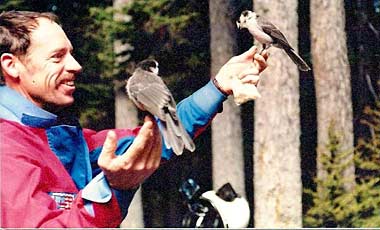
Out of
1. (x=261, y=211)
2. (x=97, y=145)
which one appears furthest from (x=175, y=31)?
(x=97, y=145)

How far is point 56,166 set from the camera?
3.16 ft

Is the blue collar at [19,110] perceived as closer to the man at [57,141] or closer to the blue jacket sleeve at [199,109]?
the man at [57,141]

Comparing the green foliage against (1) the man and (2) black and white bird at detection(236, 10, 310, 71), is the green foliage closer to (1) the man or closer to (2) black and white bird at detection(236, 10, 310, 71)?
(2) black and white bird at detection(236, 10, 310, 71)

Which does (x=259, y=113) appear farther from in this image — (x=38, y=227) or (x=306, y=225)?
(x=38, y=227)

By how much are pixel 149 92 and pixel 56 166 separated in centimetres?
16

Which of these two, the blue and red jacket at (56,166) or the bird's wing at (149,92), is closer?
the blue and red jacket at (56,166)

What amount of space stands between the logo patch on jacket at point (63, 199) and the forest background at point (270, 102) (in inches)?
39.7

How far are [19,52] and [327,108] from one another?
1.44 meters

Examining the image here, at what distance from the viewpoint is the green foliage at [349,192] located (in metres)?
2.15

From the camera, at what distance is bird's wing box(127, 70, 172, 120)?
0.97 metres

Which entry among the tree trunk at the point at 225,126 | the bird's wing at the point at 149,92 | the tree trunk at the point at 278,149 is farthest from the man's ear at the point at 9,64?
the tree trunk at the point at 278,149

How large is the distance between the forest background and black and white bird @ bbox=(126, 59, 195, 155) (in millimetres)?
906

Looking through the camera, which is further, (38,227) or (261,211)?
(261,211)

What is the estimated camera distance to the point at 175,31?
216cm
